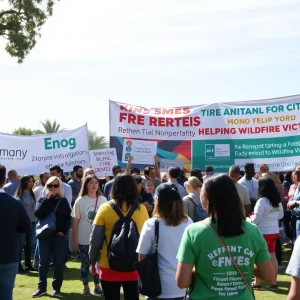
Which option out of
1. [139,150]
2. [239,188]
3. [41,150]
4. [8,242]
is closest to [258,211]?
[239,188]

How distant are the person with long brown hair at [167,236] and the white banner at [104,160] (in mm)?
10543

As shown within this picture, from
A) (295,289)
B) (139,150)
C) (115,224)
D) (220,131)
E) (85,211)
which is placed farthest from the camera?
(139,150)

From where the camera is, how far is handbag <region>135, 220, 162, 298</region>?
16.8ft

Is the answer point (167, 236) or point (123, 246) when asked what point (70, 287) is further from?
point (167, 236)

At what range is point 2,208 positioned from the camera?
625 cm

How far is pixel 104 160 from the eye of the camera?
1639 centimetres

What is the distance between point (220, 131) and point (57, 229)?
7.21 meters

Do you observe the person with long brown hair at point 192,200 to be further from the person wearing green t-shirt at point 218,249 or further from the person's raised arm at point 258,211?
the person wearing green t-shirt at point 218,249

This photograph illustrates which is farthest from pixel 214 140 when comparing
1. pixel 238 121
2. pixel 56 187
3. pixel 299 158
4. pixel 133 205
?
pixel 133 205

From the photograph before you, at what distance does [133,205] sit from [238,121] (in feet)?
31.2

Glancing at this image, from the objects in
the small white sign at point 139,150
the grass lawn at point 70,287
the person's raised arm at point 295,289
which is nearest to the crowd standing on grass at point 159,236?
the person's raised arm at point 295,289

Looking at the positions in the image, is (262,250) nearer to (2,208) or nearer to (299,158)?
(2,208)

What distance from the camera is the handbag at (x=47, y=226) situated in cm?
920

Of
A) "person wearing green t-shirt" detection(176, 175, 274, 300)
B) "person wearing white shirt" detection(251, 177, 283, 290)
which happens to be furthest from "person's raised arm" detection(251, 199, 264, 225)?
"person wearing green t-shirt" detection(176, 175, 274, 300)
